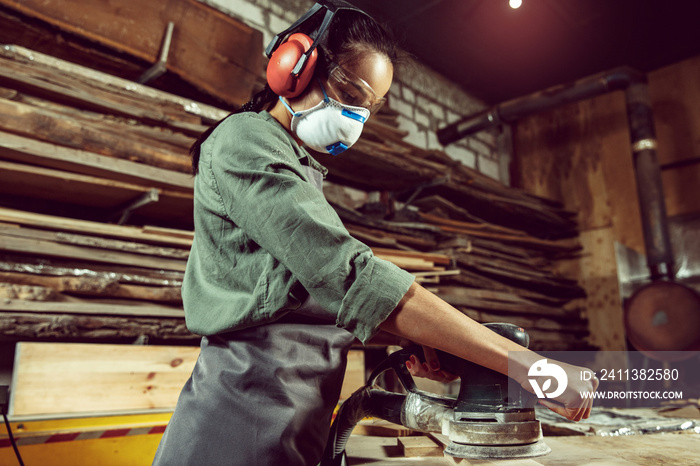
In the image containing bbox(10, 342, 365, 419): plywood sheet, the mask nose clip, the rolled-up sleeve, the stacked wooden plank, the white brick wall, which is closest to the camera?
the rolled-up sleeve

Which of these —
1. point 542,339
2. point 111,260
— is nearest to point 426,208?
point 542,339

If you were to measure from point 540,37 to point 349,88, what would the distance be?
5396mm

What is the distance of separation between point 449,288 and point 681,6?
4213mm

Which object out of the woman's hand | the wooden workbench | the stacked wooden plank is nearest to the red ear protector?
the woman's hand

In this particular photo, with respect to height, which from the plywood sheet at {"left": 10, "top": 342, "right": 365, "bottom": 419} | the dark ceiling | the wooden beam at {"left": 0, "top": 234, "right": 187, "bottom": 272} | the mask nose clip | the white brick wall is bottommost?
the plywood sheet at {"left": 10, "top": 342, "right": 365, "bottom": 419}

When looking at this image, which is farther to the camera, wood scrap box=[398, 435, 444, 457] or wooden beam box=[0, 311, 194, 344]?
wooden beam box=[0, 311, 194, 344]

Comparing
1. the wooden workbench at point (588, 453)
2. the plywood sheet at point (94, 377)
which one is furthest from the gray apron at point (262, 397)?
the plywood sheet at point (94, 377)

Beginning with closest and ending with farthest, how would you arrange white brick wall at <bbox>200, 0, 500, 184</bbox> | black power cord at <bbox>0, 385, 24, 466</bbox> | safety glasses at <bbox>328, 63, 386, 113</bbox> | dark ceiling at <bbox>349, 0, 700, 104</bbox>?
safety glasses at <bbox>328, 63, 386, 113</bbox>
black power cord at <bbox>0, 385, 24, 466</bbox>
white brick wall at <bbox>200, 0, 500, 184</bbox>
dark ceiling at <bbox>349, 0, 700, 104</bbox>

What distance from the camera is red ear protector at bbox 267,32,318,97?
140cm

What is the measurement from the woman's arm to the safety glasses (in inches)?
27.9

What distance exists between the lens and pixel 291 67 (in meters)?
1.41

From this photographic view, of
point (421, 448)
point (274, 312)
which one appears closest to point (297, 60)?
point (274, 312)

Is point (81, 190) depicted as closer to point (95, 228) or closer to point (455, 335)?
point (95, 228)

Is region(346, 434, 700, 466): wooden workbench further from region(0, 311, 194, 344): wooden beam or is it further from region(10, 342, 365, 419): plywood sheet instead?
region(0, 311, 194, 344): wooden beam
